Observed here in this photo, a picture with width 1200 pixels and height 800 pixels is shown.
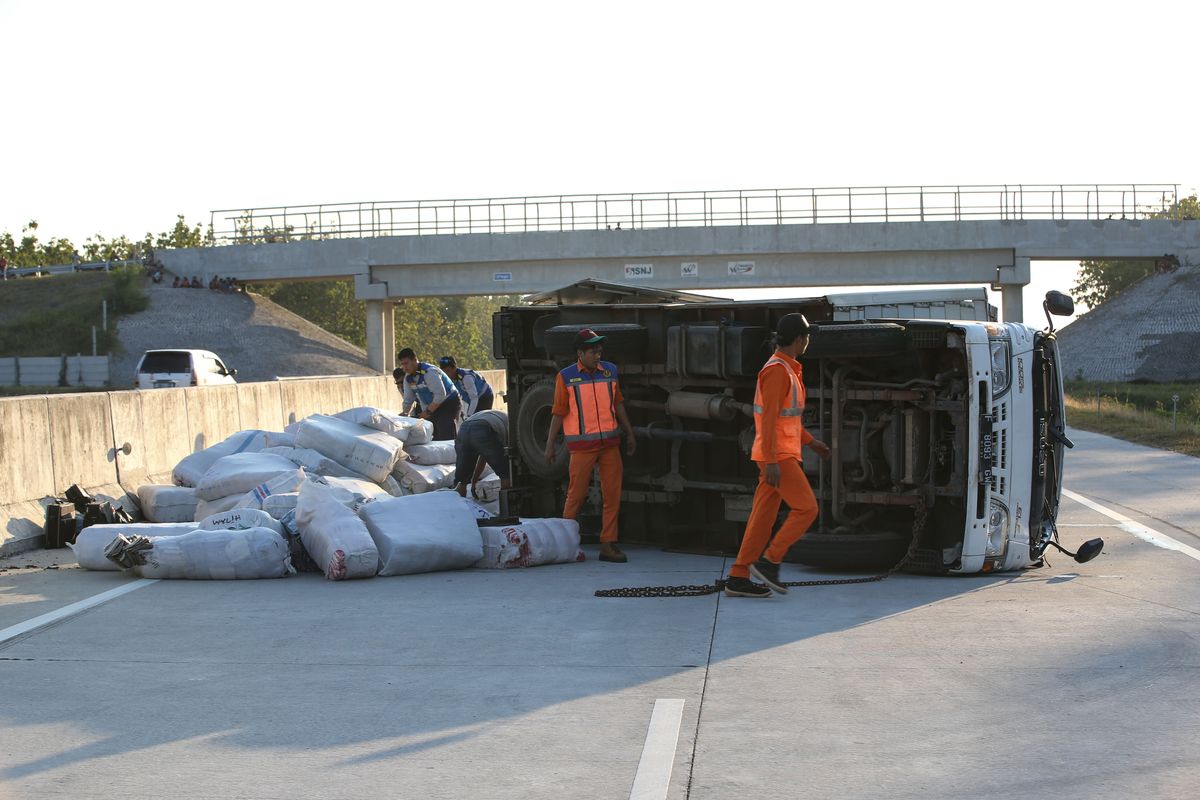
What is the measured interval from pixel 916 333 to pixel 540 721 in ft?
16.3

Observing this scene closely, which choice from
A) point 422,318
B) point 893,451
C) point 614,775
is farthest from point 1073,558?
point 422,318

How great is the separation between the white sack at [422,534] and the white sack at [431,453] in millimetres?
4409

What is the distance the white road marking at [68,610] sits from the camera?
8.23m

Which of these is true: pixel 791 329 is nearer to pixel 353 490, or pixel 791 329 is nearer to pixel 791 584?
pixel 791 584

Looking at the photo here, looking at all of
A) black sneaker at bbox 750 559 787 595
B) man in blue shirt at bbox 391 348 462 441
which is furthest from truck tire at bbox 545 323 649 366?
man in blue shirt at bbox 391 348 462 441

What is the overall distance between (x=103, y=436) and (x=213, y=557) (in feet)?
14.1

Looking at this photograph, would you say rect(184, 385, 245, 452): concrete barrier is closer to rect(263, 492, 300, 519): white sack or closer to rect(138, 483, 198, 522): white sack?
rect(138, 483, 198, 522): white sack

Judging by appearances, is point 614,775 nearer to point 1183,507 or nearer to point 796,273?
point 1183,507

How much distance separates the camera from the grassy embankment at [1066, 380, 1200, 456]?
2542cm

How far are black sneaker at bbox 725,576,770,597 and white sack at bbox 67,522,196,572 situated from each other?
4.02 meters

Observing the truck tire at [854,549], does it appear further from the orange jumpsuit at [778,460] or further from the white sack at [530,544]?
the white sack at [530,544]

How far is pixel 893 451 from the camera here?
1030 centimetres

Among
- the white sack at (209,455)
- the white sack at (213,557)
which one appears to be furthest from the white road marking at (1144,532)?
the white sack at (209,455)

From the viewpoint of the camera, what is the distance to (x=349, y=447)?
1405cm
